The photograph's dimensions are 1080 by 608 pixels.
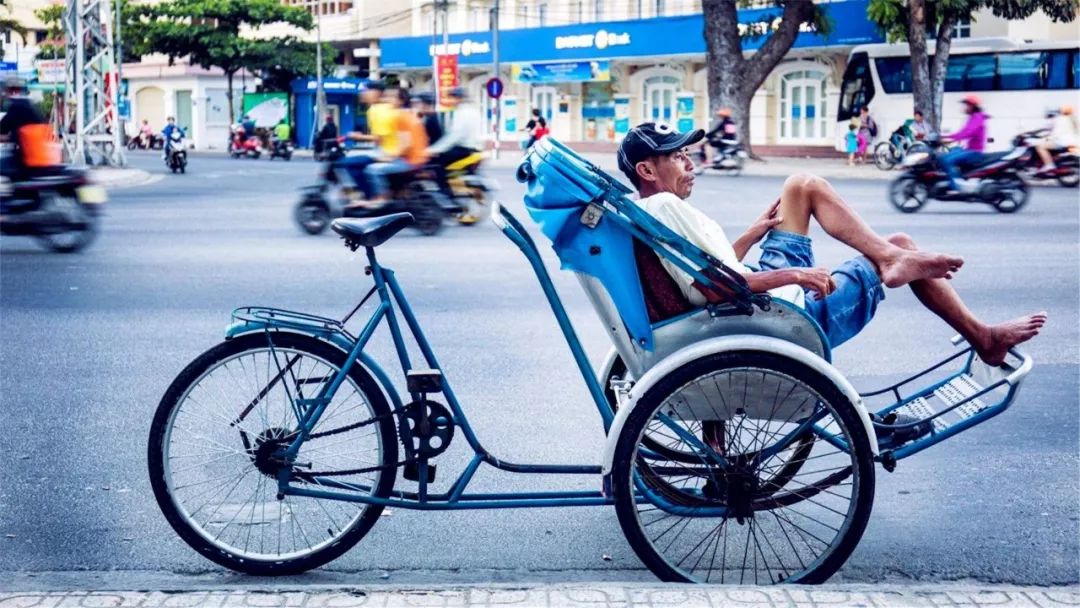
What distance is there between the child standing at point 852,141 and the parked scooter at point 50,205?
2895 cm

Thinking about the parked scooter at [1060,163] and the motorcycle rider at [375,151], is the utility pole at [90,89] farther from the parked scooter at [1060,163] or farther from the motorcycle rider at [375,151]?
the parked scooter at [1060,163]

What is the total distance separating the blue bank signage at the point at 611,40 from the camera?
4172 cm

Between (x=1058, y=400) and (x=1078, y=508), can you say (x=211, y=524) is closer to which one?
(x=1078, y=508)

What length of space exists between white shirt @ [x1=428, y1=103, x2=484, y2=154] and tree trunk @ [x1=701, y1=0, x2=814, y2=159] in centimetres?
2096

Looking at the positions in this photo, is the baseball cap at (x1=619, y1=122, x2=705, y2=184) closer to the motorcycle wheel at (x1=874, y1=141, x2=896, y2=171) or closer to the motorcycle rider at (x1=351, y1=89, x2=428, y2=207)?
the motorcycle rider at (x1=351, y1=89, x2=428, y2=207)

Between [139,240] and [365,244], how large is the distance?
1095cm

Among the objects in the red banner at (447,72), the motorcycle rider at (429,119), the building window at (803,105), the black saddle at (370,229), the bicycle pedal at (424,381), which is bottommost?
the bicycle pedal at (424,381)

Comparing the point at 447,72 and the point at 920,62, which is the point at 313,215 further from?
the point at 447,72

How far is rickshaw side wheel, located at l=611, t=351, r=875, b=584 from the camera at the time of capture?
→ 3.81m

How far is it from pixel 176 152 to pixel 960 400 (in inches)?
1236

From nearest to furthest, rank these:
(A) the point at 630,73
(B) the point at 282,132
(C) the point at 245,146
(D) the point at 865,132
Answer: (D) the point at 865,132 < (C) the point at 245,146 < (A) the point at 630,73 < (B) the point at 282,132

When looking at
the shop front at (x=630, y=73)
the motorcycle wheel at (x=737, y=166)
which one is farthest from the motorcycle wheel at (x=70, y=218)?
the shop front at (x=630, y=73)

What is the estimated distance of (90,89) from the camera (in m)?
29.6

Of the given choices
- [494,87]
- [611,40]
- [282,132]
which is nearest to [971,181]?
[494,87]
